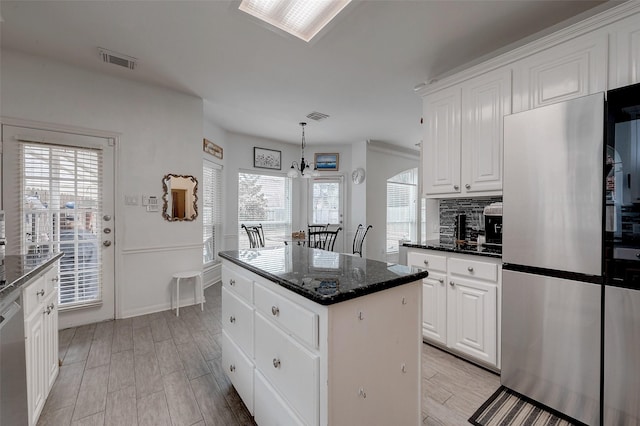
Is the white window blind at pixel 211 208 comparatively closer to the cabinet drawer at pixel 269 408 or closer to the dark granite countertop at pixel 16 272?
the dark granite countertop at pixel 16 272

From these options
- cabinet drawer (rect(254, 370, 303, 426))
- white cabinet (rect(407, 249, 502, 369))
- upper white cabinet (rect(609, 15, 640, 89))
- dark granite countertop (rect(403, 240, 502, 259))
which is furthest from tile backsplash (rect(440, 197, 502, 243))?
cabinet drawer (rect(254, 370, 303, 426))

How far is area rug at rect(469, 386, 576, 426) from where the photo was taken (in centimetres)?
163

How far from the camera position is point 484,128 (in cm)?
225

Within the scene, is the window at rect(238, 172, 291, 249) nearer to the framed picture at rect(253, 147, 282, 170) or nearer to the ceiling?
the framed picture at rect(253, 147, 282, 170)

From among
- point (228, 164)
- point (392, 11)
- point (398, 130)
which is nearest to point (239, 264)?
point (392, 11)

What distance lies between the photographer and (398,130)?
507 centimetres

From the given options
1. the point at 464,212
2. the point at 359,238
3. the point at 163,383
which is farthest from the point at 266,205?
the point at 163,383

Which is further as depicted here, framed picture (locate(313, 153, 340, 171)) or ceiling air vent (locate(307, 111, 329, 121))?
framed picture (locate(313, 153, 340, 171))

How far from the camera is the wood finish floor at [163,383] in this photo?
1658 mm

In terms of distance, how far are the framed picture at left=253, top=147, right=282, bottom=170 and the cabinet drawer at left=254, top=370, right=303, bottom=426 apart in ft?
15.1

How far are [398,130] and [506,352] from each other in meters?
4.06

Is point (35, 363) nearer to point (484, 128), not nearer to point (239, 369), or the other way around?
point (239, 369)

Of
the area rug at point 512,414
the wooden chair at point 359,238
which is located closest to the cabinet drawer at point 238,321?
the area rug at point 512,414

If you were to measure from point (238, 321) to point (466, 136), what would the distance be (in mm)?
2381
